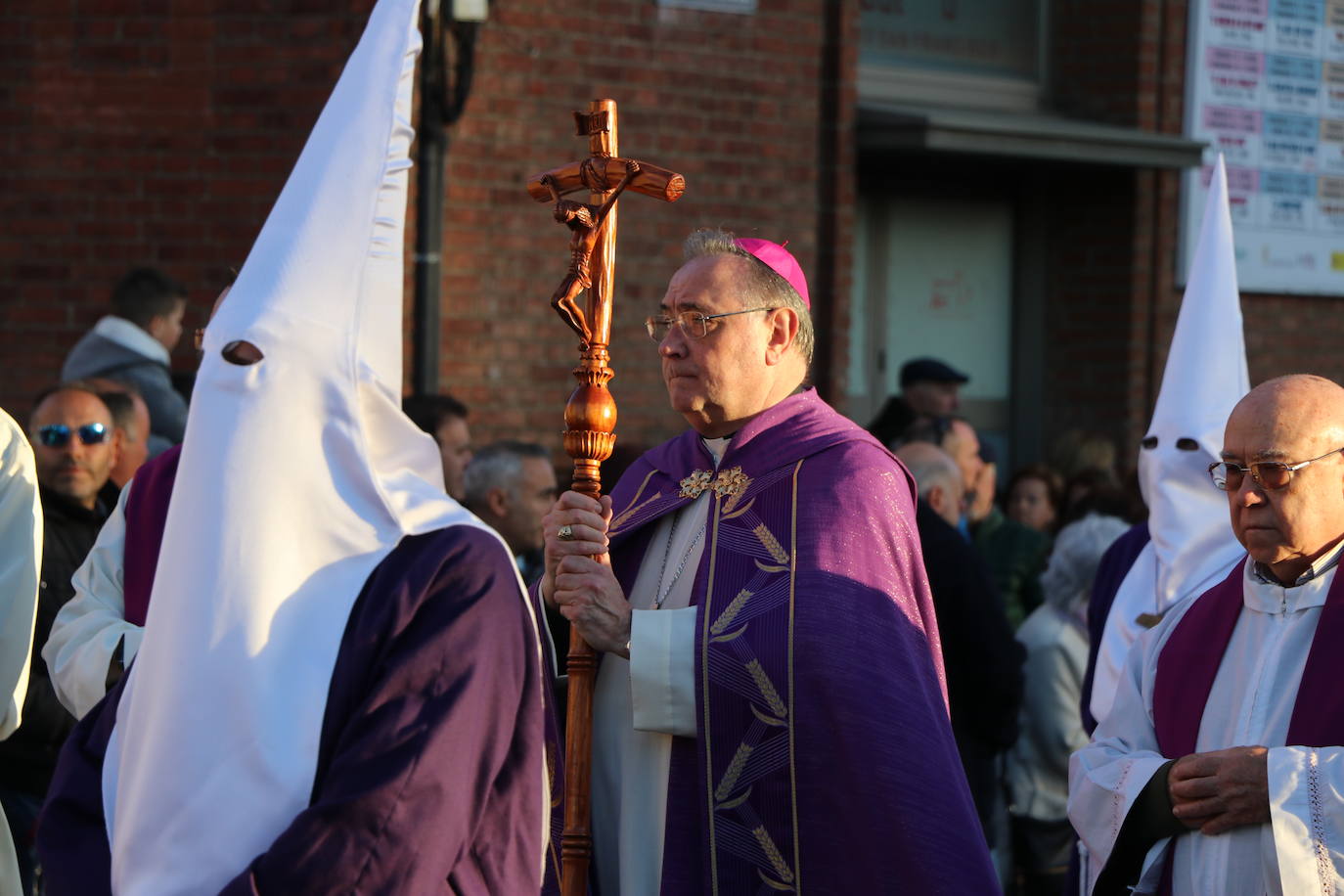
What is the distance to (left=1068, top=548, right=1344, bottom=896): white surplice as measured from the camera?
3406 millimetres

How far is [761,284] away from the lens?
4113mm

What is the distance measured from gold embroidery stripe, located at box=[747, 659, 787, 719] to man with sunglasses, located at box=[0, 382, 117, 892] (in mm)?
2096

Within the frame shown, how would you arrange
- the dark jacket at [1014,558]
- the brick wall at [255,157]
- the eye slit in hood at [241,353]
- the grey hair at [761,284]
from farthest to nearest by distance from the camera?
the brick wall at [255,157] < the dark jacket at [1014,558] < the grey hair at [761,284] < the eye slit in hood at [241,353]

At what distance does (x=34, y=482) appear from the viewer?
4297mm

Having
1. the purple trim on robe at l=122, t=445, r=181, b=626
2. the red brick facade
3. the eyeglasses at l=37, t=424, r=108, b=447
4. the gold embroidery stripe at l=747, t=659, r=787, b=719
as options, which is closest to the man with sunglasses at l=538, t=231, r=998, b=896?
the gold embroidery stripe at l=747, t=659, r=787, b=719

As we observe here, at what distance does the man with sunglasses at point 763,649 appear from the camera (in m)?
3.78

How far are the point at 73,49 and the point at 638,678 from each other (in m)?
5.25

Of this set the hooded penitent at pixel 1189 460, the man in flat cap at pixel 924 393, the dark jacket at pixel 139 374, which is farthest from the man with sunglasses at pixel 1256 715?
the man in flat cap at pixel 924 393

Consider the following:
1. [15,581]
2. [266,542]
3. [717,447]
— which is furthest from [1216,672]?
[15,581]

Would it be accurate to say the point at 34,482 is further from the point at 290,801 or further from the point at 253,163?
the point at 253,163

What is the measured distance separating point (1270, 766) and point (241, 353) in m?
2.08

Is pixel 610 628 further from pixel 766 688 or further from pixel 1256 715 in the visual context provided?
pixel 1256 715

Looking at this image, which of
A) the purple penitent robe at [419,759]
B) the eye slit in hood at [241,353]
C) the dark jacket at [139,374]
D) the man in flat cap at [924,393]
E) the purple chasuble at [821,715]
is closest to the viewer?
the purple penitent robe at [419,759]

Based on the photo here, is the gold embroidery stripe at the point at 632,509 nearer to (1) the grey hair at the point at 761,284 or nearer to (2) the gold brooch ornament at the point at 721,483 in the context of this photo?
(2) the gold brooch ornament at the point at 721,483
